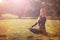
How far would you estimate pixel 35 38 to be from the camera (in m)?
4.38

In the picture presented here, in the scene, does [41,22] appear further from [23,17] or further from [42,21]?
[23,17]

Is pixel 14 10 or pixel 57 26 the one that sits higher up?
pixel 14 10

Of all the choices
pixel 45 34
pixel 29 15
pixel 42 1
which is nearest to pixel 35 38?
pixel 45 34

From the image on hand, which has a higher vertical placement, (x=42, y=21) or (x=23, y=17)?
(x=23, y=17)

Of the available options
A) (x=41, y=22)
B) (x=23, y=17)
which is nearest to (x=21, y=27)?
(x=23, y=17)


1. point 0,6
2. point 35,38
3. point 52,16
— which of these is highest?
point 0,6

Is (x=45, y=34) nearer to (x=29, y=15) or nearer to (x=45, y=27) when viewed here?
(x=45, y=27)

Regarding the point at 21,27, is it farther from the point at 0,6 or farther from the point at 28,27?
the point at 0,6

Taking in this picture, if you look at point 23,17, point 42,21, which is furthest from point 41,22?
point 23,17

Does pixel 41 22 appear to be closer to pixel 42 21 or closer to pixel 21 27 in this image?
pixel 42 21

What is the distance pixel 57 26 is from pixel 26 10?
2.65 feet

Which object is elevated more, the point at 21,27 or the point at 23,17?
the point at 23,17

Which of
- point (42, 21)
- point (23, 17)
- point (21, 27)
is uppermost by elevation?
point (23, 17)

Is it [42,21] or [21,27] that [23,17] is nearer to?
[21,27]
